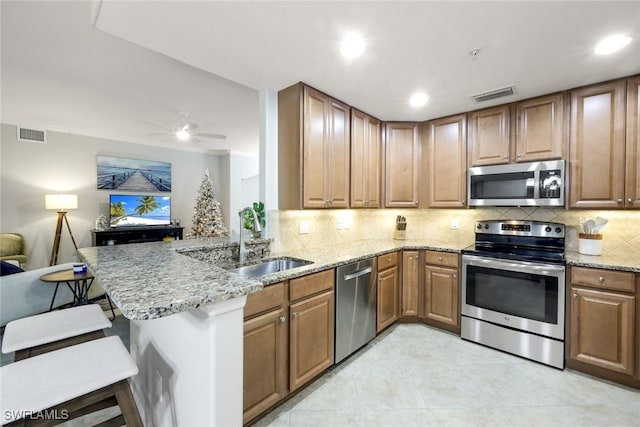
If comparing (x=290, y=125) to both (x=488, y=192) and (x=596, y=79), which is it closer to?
(x=488, y=192)

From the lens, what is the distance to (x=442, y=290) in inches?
113

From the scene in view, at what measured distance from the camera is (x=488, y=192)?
2.83 metres

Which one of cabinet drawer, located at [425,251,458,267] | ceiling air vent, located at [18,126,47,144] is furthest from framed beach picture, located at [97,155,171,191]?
cabinet drawer, located at [425,251,458,267]

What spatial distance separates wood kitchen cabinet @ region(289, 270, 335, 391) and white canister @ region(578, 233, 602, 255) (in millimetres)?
2255

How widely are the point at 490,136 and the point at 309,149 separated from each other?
6.33ft

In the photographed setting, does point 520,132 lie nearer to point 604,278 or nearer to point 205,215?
point 604,278

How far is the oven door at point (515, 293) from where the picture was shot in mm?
2225

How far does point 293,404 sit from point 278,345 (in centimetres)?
47

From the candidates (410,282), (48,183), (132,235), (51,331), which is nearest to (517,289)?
(410,282)

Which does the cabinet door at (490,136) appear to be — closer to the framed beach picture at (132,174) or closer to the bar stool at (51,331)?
the bar stool at (51,331)

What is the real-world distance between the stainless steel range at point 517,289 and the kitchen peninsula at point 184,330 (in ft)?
7.47

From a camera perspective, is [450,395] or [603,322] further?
[603,322]

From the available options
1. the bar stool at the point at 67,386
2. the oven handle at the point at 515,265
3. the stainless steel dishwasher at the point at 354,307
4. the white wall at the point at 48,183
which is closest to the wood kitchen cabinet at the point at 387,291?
the stainless steel dishwasher at the point at 354,307

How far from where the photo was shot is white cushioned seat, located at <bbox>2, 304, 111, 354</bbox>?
1.15 m
